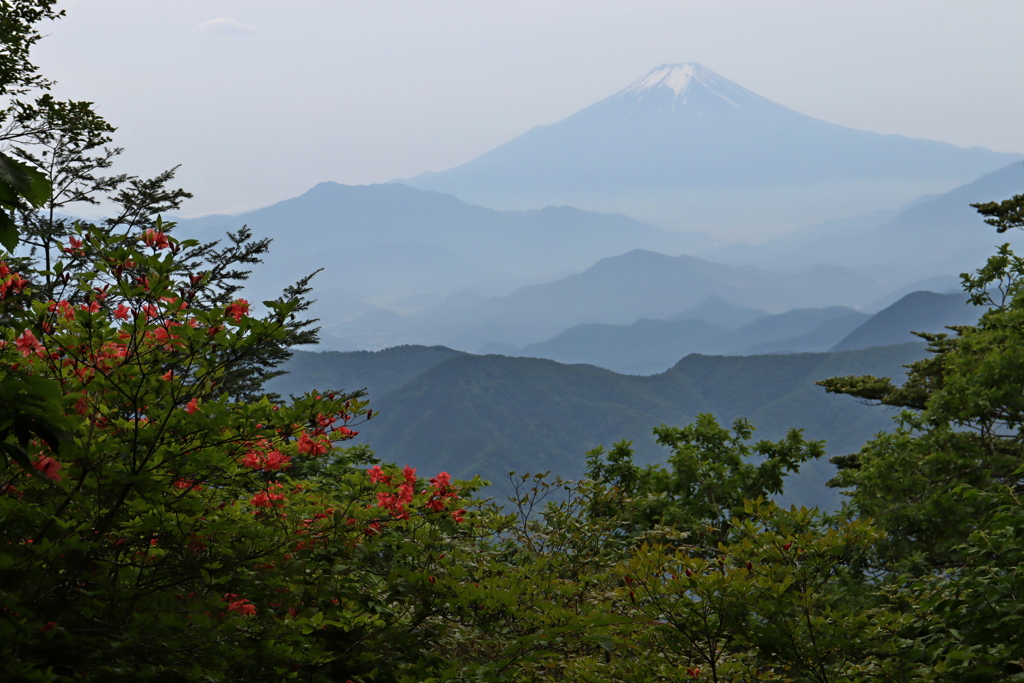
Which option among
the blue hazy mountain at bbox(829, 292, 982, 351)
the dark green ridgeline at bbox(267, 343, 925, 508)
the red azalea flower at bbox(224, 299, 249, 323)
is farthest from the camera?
the blue hazy mountain at bbox(829, 292, 982, 351)

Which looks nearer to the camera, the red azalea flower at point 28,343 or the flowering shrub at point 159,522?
the flowering shrub at point 159,522

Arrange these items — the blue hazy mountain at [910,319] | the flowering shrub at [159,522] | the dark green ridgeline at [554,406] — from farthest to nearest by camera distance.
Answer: the blue hazy mountain at [910,319] < the dark green ridgeline at [554,406] < the flowering shrub at [159,522]

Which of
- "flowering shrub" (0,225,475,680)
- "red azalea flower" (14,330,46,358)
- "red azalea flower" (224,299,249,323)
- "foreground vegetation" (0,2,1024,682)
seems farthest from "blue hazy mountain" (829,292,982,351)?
"red azalea flower" (14,330,46,358)

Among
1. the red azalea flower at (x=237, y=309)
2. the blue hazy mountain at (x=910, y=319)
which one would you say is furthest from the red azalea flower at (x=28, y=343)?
the blue hazy mountain at (x=910, y=319)

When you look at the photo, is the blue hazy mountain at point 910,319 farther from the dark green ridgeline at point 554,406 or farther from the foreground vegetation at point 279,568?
the foreground vegetation at point 279,568

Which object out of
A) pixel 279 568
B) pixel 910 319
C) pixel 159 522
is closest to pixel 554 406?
pixel 279 568

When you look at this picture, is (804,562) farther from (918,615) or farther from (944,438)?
(944,438)

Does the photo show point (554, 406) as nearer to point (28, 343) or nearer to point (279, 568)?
point (279, 568)

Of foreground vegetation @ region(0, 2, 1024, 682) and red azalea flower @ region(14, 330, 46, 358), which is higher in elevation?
red azalea flower @ region(14, 330, 46, 358)

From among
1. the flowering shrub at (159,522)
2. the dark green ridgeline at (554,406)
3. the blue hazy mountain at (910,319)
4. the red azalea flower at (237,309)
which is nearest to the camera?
the flowering shrub at (159,522)

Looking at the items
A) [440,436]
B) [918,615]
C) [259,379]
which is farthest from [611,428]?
[918,615]

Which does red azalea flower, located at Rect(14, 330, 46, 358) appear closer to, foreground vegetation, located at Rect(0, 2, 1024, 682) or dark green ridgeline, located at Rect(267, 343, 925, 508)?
foreground vegetation, located at Rect(0, 2, 1024, 682)

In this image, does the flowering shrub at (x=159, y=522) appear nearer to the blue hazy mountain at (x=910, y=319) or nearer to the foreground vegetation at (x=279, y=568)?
the foreground vegetation at (x=279, y=568)

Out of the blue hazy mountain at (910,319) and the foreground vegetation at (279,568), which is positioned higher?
the blue hazy mountain at (910,319)
